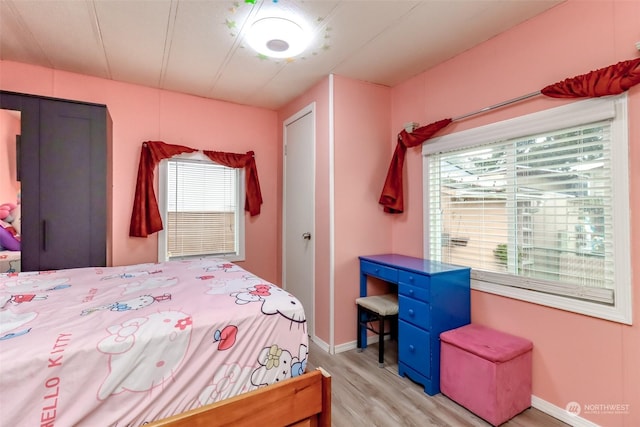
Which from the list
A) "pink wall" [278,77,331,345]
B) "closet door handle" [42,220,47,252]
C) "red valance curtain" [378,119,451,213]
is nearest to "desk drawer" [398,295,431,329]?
"pink wall" [278,77,331,345]

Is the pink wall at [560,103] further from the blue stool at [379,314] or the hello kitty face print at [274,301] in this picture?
the hello kitty face print at [274,301]

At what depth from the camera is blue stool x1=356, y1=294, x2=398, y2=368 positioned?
2492 mm

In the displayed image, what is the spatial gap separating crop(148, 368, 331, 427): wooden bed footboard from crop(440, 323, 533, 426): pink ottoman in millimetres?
1103

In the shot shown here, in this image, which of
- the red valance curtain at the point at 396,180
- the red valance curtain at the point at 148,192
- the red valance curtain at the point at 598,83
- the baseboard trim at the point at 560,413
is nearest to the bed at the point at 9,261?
the red valance curtain at the point at 148,192

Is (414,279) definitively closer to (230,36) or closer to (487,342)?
(487,342)

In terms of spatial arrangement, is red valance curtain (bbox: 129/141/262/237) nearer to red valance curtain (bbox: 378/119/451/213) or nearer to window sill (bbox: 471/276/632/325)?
red valance curtain (bbox: 378/119/451/213)

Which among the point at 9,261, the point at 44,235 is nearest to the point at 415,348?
the point at 44,235

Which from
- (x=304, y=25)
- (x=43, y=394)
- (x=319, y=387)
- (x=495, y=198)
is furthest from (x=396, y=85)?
(x=43, y=394)

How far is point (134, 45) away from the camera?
232cm

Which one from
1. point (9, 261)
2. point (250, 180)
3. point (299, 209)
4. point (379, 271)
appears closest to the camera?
point (9, 261)

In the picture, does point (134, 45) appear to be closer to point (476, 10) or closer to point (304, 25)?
point (304, 25)

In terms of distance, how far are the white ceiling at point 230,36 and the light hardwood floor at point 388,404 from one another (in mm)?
2509

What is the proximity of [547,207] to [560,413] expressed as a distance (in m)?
1.24

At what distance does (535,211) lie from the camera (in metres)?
2.02
